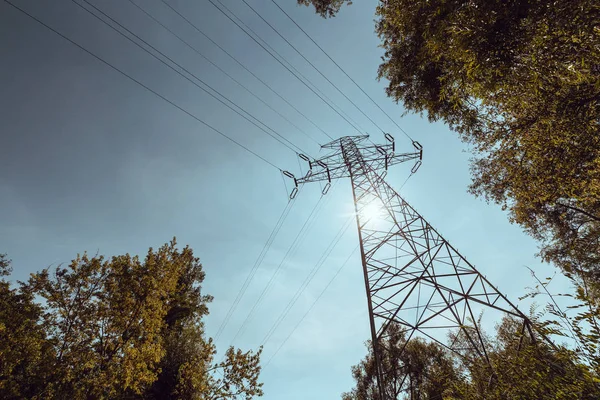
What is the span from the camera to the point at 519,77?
4414mm

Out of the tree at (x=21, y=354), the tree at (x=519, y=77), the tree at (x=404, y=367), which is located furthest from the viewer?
the tree at (x=404, y=367)

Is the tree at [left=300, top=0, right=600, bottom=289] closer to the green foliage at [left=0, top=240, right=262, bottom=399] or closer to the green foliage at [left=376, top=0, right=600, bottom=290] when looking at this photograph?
the green foliage at [left=376, top=0, right=600, bottom=290]

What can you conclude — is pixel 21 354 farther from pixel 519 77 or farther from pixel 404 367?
pixel 404 367

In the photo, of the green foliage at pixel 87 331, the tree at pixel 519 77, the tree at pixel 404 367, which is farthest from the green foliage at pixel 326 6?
the tree at pixel 404 367

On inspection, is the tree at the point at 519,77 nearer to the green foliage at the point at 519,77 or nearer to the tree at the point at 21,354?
the green foliage at the point at 519,77

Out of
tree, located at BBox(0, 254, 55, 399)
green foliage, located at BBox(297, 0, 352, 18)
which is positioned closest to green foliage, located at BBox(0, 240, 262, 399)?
tree, located at BBox(0, 254, 55, 399)

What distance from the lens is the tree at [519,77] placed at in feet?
12.8

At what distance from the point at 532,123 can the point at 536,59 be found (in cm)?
233

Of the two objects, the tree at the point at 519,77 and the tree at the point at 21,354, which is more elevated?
the tree at the point at 519,77

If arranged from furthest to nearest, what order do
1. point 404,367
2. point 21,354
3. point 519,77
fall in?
point 404,367 < point 21,354 < point 519,77

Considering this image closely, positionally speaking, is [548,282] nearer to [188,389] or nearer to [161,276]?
[161,276]

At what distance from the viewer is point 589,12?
3.37m

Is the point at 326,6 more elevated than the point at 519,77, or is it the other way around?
the point at 326,6

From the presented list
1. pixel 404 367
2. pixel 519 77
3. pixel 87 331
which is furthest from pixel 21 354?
pixel 404 367
